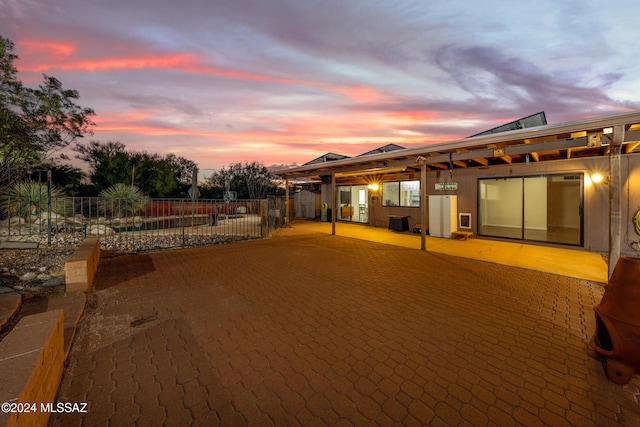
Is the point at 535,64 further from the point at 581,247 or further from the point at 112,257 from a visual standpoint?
the point at 112,257

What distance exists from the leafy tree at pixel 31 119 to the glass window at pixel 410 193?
38.4 ft

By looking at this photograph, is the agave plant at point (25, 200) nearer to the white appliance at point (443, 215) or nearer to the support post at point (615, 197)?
the white appliance at point (443, 215)

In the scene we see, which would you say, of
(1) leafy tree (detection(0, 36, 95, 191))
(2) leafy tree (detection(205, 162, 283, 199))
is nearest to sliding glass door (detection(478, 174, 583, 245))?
(1) leafy tree (detection(0, 36, 95, 191))

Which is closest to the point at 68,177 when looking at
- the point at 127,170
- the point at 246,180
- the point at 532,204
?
the point at 127,170

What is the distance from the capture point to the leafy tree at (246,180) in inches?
1203

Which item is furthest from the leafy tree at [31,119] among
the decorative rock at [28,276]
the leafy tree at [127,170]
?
the leafy tree at [127,170]

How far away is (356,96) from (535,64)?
19.9ft

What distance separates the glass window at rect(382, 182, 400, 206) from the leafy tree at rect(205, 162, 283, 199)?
65.8ft

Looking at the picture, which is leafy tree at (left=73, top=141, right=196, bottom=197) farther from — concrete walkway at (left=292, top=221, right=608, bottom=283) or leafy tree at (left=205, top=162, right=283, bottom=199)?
concrete walkway at (left=292, top=221, right=608, bottom=283)

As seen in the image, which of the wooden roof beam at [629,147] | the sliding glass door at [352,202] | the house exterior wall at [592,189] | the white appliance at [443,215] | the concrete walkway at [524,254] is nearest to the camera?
the concrete walkway at [524,254]

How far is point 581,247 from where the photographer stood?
7605 millimetres

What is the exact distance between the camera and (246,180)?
30.8 m

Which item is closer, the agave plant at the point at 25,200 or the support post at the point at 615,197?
the support post at the point at 615,197

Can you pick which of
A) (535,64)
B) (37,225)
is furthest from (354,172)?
(37,225)
